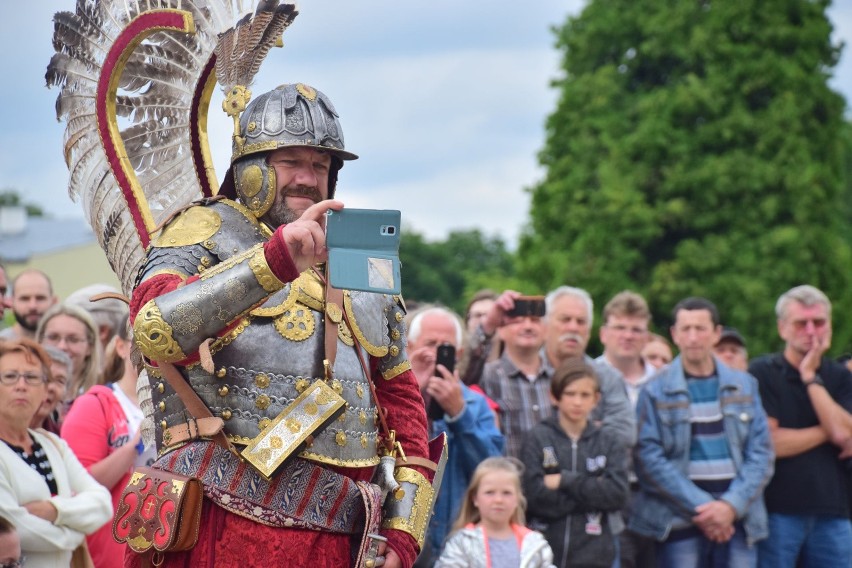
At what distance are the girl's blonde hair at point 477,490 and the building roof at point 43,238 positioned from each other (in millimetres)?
35619

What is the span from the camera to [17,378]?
20.6ft

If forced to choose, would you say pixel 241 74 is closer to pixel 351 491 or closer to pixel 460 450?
pixel 351 491

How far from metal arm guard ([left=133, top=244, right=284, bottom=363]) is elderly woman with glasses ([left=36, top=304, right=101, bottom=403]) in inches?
148

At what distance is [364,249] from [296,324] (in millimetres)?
500

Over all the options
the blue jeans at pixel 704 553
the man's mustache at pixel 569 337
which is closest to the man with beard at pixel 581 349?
the man's mustache at pixel 569 337

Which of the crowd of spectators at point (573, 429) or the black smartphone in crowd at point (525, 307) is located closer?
the crowd of spectators at point (573, 429)

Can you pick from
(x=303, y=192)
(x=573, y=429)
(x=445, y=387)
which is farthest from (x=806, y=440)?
(x=303, y=192)

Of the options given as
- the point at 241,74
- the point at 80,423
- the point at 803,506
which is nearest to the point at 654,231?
the point at 803,506

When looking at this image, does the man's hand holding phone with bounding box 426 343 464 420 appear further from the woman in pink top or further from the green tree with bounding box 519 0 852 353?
the green tree with bounding box 519 0 852 353

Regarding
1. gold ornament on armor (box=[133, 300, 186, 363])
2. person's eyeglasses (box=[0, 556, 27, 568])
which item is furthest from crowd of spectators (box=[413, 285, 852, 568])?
gold ornament on armor (box=[133, 300, 186, 363])

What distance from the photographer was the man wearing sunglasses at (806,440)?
8797 mm

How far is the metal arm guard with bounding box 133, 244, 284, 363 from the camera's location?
163 inches

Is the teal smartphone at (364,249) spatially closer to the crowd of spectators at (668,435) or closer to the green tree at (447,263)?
the crowd of spectators at (668,435)

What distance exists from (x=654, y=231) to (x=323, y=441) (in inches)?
842
